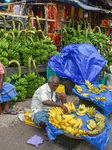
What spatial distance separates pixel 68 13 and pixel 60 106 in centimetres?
816

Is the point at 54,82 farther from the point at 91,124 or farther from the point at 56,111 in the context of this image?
the point at 91,124

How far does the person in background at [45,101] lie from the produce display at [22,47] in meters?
2.37

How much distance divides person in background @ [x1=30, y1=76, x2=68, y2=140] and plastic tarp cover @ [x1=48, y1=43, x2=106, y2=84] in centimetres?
242

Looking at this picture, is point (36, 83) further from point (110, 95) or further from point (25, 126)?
point (110, 95)

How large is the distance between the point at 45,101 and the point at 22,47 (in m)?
3.08

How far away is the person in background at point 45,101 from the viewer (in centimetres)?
328

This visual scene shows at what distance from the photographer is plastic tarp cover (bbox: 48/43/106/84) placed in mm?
5988

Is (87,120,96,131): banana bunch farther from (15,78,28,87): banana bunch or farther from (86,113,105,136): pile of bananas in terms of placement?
(15,78,28,87): banana bunch

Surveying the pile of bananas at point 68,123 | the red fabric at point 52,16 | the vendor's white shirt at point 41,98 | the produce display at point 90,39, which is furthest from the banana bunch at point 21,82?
the red fabric at point 52,16

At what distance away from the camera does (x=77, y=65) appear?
6.04m

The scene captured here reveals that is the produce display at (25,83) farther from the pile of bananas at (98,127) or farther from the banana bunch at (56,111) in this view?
the pile of bananas at (98,127)

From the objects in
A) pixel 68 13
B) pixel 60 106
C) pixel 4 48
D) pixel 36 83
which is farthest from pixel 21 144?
pixel 68 13

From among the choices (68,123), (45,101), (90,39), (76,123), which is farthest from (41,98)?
(90,39)

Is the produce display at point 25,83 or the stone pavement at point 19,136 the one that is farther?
the produce display at point 25,83
